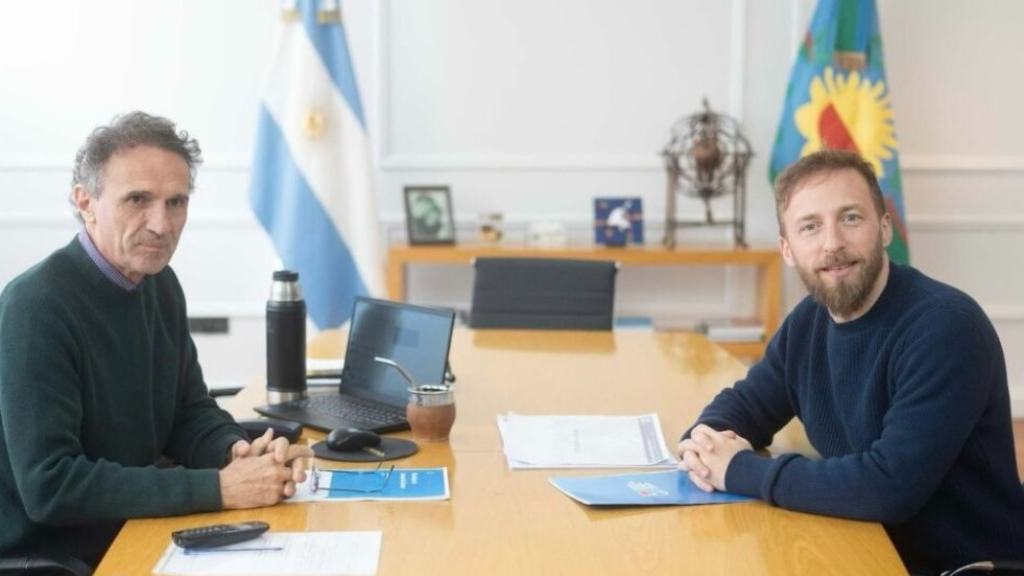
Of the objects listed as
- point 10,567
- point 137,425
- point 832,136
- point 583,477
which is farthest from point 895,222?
point 10,567

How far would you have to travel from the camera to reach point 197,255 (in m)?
4.81

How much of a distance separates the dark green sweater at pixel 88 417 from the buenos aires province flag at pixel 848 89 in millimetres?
3058

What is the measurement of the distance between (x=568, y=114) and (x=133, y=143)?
3.03 meters

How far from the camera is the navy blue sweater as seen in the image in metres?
1.66

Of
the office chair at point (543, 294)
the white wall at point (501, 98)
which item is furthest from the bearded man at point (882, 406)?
the white wall at point (501, 98)

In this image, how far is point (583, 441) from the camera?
2.08 metres

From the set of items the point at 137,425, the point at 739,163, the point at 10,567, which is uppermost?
the point at 739,163

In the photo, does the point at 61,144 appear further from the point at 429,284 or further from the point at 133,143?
the point at 133,143

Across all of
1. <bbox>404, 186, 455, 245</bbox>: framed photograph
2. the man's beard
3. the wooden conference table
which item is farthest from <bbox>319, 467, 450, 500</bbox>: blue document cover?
<bbox>404, 186, 455, 245</bbox>: framed photograph

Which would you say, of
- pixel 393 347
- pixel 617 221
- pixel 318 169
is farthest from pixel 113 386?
pixel 617 221

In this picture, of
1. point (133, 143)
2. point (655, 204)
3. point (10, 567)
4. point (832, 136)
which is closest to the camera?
point (10, 567)

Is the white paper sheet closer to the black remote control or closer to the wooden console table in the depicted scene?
the black remote control

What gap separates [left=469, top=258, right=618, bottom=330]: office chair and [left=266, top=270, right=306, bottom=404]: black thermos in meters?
1.20

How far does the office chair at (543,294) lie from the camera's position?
136 inches
